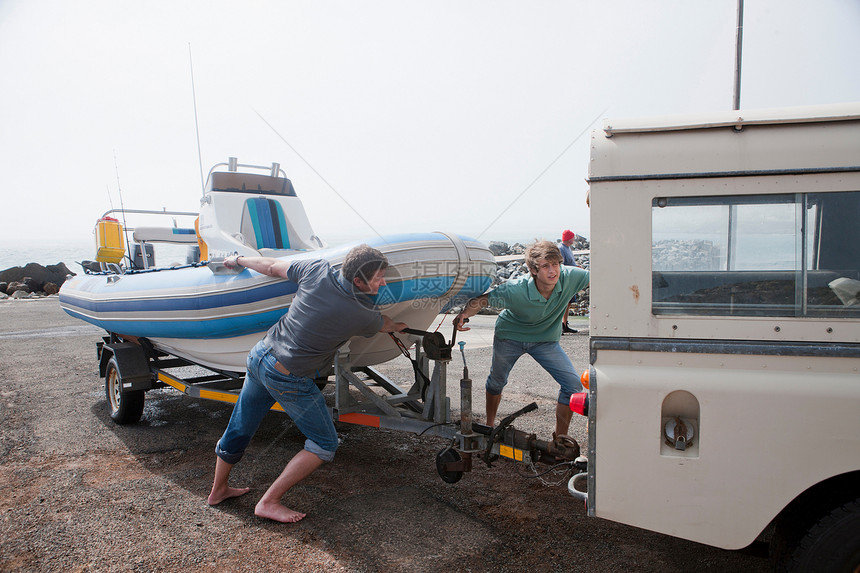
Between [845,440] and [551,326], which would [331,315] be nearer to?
[551,326]

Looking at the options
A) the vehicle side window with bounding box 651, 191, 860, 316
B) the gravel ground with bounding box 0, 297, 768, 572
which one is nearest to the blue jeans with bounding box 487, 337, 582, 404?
the gravel ground with bounding box 0, 297, 768, 572

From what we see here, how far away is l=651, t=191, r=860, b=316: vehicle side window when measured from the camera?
2303 mm

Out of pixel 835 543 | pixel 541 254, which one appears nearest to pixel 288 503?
pixel 541 254

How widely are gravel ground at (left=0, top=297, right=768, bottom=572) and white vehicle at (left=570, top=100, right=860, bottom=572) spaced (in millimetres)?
594

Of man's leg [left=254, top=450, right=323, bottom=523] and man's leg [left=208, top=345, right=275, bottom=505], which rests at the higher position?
man's leg [left=208, top=345, right=275, bottom=505]

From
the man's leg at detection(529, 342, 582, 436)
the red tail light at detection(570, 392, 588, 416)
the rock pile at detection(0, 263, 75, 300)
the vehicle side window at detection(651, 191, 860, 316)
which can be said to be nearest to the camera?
the vehicle side window at detection(651, 191, 860, 316)

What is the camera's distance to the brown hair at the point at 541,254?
12.4ft

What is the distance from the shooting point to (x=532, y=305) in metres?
3.96

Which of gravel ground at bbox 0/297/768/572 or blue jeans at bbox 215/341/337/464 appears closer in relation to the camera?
gravel ground at bbox 0/297/768/572

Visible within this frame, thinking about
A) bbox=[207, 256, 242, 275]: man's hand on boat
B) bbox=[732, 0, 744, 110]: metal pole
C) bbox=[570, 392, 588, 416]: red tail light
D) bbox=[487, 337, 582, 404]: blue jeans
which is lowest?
bbox=[487, 337, 582, 404]: blue jeans

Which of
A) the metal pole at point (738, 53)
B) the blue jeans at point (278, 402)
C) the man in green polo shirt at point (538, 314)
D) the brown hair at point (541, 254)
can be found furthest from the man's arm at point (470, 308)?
the metal pole at point (738, 53)

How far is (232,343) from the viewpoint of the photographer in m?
4.71

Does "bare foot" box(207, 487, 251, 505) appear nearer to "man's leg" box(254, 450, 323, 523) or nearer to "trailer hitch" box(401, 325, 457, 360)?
"man's leg" box(254, 450, 323, 523)

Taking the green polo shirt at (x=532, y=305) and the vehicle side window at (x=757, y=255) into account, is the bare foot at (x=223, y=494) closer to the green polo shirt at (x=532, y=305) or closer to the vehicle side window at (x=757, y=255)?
the green polo shirt at (x=532, y=305)
